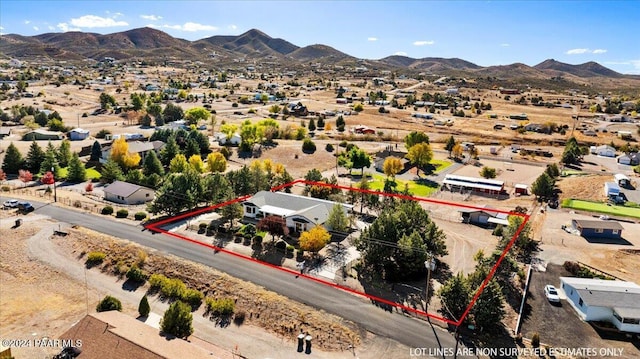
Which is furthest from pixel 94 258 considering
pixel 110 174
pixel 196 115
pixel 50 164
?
pixel 196 115

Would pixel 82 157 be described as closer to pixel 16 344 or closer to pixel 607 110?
pixel 16 344

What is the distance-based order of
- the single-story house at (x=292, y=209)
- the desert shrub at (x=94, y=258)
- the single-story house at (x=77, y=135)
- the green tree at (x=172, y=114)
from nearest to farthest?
the desert shrub at (x=94, y=258) → the single-story house at (x=292, y=209) → the single-story house at (x=77, y=135) → the green tree at (x=172, y=114)

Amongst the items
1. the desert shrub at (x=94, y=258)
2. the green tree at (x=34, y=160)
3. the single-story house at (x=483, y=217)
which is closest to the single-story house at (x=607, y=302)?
the single-story house at (x=483, y=217)

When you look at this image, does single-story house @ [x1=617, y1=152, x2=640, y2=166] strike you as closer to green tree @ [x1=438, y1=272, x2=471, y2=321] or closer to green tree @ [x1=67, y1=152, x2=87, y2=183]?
green tree @ [x1=438, y1=272, x2=471, y2=321]

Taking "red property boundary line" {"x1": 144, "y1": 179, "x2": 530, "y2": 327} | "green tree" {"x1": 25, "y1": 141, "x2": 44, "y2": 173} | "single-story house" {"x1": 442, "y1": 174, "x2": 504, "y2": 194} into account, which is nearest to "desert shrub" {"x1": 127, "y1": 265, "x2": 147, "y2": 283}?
"red property boundary line" {"x1": 144, "y1": 179, "x2": 530, "y2": 327}

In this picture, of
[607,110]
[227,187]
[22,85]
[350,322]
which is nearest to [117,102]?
[22,85]

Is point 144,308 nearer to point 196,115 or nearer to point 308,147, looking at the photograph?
point 308,147

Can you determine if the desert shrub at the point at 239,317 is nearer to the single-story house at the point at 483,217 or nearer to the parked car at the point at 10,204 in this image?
the single-story house at the point at 483,217
